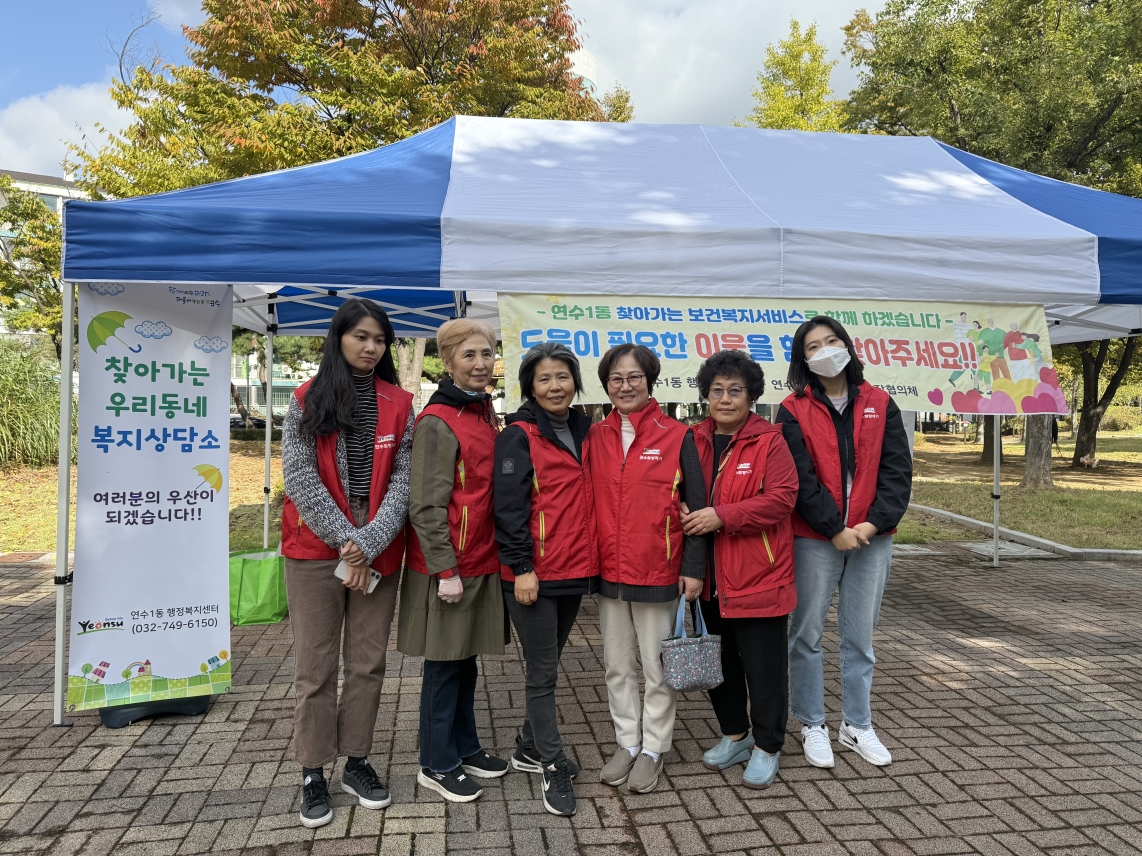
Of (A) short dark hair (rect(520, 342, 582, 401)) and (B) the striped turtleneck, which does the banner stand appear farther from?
Answer: (A) short dark hair (rect(520, 342, 582, 401))

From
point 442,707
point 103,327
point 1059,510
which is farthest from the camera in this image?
point 1059,510

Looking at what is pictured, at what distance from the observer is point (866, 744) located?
3.29m

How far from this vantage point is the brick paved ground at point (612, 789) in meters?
2.68

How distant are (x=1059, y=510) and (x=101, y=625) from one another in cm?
1137

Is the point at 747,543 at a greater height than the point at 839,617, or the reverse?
the point at 747,543

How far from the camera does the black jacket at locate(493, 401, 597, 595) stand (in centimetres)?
274

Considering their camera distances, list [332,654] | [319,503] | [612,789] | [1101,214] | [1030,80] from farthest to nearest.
A: [1030,80]
[1101,214]
[612,789]
[332,654]
[319,503]

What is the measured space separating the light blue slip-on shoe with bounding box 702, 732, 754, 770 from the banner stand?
2.43 metres

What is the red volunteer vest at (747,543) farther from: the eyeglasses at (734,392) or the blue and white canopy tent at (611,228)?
the blue and white canopy tent at (611,228)

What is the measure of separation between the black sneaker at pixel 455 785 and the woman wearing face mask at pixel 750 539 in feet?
3.52

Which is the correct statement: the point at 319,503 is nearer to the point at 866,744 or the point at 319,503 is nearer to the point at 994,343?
the point at 866,744

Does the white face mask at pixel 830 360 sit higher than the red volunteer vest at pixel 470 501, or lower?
higher

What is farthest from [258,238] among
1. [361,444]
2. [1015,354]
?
[1015,354]

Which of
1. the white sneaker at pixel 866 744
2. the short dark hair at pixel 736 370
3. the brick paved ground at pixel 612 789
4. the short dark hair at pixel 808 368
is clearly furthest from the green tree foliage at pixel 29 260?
the white sneaker at pixel 866 744
